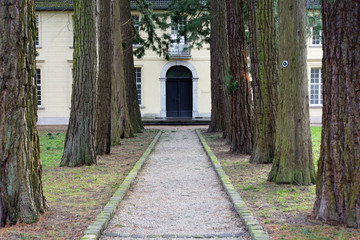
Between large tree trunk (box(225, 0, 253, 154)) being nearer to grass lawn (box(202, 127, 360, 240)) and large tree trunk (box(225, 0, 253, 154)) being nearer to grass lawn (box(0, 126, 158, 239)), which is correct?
grass lawn (box(202, 127, 360, 240))

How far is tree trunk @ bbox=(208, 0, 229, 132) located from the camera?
1533 cm

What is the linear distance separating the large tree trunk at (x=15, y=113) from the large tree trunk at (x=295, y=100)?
3.94 meters

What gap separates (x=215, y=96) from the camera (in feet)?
66.5

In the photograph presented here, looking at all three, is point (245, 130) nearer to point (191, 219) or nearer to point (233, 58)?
point (233, 58)

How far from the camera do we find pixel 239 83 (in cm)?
1200

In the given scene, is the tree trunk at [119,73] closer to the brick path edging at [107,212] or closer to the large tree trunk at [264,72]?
the large tree trunk at [264,72]

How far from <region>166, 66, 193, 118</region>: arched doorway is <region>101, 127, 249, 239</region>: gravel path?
2149 cm

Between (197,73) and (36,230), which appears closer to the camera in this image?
(36,230)

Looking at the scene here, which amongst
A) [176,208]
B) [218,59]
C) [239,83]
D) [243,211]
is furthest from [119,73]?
[243,211]

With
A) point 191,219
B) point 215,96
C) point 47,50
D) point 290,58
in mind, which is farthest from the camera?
point 47,50

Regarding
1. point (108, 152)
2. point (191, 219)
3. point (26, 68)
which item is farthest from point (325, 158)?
point (108, 152)

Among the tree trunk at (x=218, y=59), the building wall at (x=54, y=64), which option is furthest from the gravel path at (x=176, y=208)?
the building wall at (x=54, y=64)

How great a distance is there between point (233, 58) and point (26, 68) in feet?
24.4

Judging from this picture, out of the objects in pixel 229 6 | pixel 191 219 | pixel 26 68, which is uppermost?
pixel 229 6
